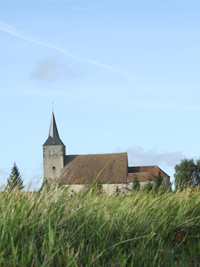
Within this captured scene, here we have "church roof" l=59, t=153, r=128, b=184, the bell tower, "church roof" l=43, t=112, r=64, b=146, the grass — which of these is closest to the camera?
the grass

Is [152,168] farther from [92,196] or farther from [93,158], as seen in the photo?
[92,196]

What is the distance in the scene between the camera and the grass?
3.72 meters

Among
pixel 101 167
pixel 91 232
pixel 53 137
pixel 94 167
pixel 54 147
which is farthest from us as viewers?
pixel 53 137

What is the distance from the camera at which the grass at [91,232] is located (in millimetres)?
3723

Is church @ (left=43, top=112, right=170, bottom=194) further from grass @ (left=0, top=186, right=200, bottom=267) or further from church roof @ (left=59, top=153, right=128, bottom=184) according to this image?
grass @ (left=0, top=186, right=200, bottom=267)

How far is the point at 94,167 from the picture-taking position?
58844mm

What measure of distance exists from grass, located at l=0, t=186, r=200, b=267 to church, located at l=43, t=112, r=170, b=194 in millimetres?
49112

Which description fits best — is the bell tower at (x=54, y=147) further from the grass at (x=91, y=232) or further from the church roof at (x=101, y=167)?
the grass at (x=91, y=232)

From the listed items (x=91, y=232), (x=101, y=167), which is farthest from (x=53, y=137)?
(x=91, y=232)

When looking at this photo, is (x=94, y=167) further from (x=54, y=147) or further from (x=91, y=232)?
(x=91, y=232)

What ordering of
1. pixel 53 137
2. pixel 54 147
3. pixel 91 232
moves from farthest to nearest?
1. pixel 53 137
2. pixel 54 147
3. pixel 91 232

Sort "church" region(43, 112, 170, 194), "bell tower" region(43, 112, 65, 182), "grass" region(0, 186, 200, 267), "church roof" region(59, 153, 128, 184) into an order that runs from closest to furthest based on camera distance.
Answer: "grass" region(0, 186, 200, 267) < "church" region(43, 112, 170, 194) < "church roof" region(59, 153, 128, 184) < "bell tower" region(43, 112, 65, 182)

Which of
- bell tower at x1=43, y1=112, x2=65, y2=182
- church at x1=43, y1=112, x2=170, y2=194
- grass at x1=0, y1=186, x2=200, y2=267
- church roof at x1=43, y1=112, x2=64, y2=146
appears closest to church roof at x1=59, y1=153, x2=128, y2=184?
church at x1=43, y1=112, x2=170, y2=194

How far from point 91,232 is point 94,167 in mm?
54790
